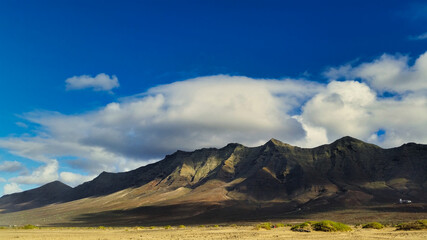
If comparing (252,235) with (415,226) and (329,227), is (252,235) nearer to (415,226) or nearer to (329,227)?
(329,227)

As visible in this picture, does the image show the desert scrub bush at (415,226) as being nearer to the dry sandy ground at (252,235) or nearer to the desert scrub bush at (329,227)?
the dry sandy ground at (252,235)

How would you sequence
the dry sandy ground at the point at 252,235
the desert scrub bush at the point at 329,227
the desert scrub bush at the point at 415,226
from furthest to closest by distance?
1. the desert scrub bush at the point at 329,227
2. the desert scrub bush at the point at 415,226
3. the dry sandy ground at the point at 252,235

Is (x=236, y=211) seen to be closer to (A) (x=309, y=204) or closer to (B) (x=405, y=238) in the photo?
(A) (x=309, y=204)

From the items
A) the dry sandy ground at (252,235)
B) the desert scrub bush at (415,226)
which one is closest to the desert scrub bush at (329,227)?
the dry sandy ground at (252,235)

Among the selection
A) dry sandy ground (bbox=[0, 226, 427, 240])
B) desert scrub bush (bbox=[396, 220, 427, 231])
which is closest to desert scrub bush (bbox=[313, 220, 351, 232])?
dry sandy ground (bbox=[0, 226, 427, 240])

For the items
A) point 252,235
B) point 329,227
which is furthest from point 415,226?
point 252,235

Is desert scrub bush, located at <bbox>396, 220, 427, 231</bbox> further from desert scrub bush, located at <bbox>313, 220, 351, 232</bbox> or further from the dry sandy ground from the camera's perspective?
desert scrub bush, located at <bbox>313, 220, 351, 232</bbox>

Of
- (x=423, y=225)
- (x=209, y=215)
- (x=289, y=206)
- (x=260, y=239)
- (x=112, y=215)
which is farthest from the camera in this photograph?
(x=112, y=215)

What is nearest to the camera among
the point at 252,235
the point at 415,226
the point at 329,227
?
the point at 252,235

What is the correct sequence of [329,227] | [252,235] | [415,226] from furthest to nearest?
[329,227] → [415,226] → [252,235]

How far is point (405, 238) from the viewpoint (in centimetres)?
3425

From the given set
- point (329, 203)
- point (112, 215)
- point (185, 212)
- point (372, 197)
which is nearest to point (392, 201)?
point (372, 197)

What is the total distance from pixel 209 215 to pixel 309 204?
163 feet

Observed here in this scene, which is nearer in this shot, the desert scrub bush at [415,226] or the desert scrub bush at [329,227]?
the desert scrub bush at [415,226]
